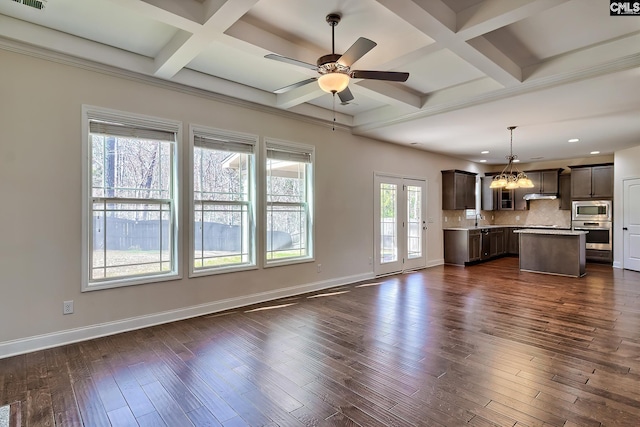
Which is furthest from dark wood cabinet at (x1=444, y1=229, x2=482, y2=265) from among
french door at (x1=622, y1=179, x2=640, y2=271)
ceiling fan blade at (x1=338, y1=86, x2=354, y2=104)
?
ceiling fan blade at (x1=338, y1=86, x2=354, y2=104)

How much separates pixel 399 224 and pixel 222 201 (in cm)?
406

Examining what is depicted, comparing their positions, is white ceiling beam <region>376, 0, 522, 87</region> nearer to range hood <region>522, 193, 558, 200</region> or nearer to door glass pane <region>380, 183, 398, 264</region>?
door glass pane <region>380, 183, 398, 264</region>

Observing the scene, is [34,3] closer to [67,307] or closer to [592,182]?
[67,307]

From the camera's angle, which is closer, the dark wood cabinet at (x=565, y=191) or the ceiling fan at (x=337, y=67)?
the ceiling fan at (x=337, y=67)

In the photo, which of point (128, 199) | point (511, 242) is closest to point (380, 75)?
point (128, 199)

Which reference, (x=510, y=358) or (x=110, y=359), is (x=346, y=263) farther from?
(x=110, y=359)

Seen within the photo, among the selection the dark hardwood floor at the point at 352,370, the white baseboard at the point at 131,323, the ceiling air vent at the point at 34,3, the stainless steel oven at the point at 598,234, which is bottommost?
the dark hardwood floor at the point at 352,370

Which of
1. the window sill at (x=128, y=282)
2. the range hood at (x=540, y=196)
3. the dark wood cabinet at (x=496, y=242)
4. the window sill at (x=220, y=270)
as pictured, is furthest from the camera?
the range hood at (x=540, y=196)

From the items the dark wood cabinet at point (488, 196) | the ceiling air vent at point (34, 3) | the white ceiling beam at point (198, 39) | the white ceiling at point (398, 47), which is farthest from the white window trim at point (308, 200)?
the dark wood cabinet at point (488, 196)

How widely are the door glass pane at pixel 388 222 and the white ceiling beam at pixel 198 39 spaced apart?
14.5ft

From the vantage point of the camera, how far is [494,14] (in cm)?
260

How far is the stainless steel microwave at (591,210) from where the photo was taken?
810 cm

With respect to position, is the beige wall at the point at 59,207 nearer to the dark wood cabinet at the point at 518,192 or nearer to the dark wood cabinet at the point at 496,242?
the dark wood cabinet at the point at 496,242

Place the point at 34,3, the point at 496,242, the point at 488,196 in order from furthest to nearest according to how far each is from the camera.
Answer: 1. the point at 488,196
2. the point at 496,242
3. the point at 34,3
